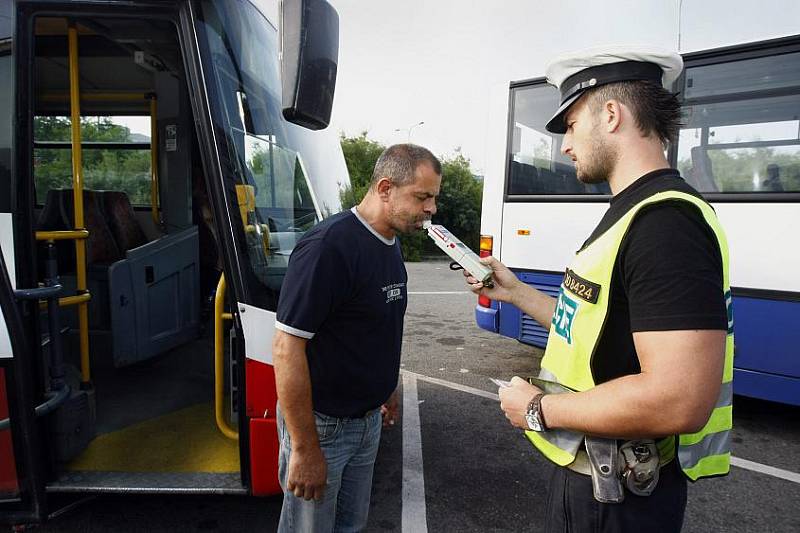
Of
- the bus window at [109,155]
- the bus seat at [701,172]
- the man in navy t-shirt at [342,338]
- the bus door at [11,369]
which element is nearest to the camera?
the man in navy t-shirt at [342,338]

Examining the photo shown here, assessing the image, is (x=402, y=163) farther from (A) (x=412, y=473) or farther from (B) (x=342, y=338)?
(A) (x=412, y=473)

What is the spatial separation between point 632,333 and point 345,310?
37.3 inches

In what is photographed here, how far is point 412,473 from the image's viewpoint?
3225 mm

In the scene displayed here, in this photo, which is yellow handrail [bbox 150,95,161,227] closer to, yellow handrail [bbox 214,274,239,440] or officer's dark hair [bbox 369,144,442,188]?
yellow handrail [bbox 214,274,239,440]

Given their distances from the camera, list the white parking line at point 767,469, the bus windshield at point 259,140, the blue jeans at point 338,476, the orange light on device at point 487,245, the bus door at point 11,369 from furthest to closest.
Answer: the orange light on device at point 487,245 < the white parking line at point 767,469 < the bus windshield at point 259,140 < the bus door at point 11,369 < the blue jeans at point 338,476

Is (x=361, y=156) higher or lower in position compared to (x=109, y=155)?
higher

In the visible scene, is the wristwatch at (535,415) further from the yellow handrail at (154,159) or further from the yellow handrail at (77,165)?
the yellow handrail at (154,159)

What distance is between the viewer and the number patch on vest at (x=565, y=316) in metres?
1.26

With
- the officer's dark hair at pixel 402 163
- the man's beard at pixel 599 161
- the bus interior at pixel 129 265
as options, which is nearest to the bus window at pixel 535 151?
the bus interior at pixel 129 265

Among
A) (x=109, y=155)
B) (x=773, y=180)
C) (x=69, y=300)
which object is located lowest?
(x=69, y=300)

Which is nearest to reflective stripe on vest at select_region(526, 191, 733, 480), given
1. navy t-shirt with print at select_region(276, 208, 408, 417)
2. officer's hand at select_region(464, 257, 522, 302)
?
officer's hand at select_region(464, 257, 522, 302)

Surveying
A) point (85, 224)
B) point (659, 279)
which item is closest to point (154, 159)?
point (85, 224)

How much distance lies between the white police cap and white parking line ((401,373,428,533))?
227cm

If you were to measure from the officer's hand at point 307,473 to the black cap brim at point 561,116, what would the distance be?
1.23 metres
